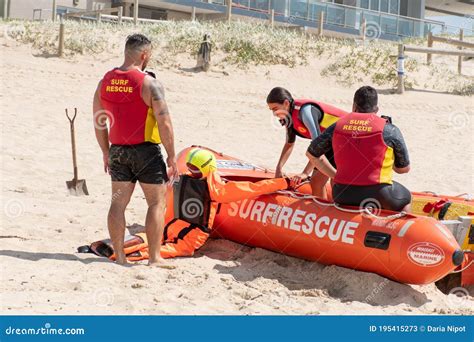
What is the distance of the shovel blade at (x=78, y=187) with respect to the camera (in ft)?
30.9

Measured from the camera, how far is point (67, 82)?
1488 centimetres

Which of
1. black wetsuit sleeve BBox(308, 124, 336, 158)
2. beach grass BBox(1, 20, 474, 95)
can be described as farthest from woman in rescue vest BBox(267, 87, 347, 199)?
beach grass BBox(1, 20, 474, 95)

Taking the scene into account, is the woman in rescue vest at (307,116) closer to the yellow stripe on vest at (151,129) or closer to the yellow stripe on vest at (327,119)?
the yellow stripe on vest at (327,119)

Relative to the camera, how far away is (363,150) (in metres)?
6.22

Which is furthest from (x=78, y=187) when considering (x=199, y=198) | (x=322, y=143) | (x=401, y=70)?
(x=401, y=70)

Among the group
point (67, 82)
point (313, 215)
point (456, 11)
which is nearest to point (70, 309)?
point (313, 215)

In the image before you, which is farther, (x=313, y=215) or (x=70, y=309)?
(x=313, y=215)

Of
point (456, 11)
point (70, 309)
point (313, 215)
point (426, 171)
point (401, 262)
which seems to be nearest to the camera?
point (70, 309)

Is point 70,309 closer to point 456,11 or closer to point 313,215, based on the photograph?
point 313,215

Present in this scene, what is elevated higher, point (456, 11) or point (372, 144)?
point (456, 11)

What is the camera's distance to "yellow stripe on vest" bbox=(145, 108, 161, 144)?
6219 mm

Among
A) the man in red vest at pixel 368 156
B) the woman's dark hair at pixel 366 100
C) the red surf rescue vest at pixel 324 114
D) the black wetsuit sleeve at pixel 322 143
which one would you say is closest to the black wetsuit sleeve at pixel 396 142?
the man in red vest at pixel 368 156

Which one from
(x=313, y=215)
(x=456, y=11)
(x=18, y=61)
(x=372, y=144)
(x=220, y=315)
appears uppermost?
(x=456, y=11)

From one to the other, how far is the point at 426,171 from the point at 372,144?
635cm
